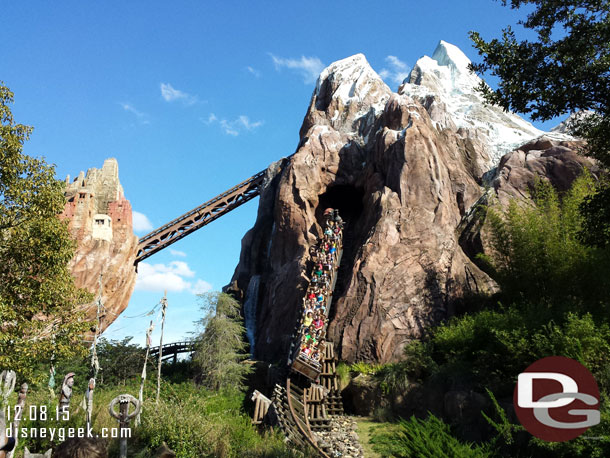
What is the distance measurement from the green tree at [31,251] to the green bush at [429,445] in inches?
295

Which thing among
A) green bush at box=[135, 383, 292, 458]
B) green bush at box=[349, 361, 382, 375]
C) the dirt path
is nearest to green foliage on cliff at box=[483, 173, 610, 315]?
green bush at box=[349, 361, 382, 375]

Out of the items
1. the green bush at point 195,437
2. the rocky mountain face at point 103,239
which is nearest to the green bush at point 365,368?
the green bush at point 195,437

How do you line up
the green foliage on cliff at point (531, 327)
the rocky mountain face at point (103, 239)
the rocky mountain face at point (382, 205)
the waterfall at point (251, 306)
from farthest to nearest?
the rocky mountain face at point (103, 239) < the waterfall at point (251, 306) < the rocky mountain face at point (382, 205) < the green foliage on cliff at point (531, 327)

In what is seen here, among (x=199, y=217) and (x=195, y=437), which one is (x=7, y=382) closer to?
(x=195, y=437)

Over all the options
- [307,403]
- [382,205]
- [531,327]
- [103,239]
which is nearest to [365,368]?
[307,403]

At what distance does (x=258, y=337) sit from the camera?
2233 cm

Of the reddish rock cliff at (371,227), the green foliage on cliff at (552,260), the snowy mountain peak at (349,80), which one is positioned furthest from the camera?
the snowy mountain peak at (349,80)

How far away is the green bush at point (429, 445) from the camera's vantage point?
798 centimetres

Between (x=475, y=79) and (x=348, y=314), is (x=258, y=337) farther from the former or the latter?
(x=475, y=79)

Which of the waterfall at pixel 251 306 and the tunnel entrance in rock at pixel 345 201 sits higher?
the tunnel entrance in rock at pixel 345 201

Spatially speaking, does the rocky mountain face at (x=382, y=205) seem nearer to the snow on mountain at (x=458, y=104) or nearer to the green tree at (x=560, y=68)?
the snow on mountain at (x=458, y=104)

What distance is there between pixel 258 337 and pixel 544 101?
55.4 ft

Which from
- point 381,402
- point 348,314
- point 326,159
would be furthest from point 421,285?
point 326,159

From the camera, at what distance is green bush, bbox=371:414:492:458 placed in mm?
7984
